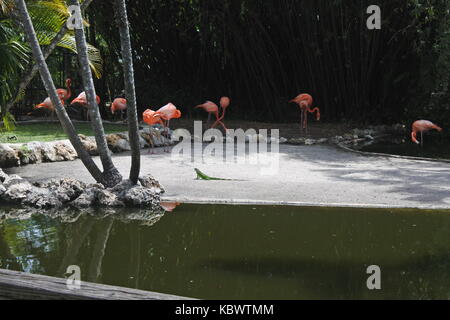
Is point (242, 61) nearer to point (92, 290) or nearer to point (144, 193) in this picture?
point (144, 193)

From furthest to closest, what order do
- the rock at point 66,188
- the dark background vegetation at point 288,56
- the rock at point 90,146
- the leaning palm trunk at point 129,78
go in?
the dark background vegetation at point 288,56 → the rock at point 90,146 → the rock at point 66,188 → the leaning palm trunk at point 129,78

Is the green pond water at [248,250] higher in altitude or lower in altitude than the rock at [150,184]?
lower

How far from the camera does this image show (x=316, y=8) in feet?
40.0

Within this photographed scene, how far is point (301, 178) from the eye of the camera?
301 inches

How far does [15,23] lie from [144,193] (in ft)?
9.75

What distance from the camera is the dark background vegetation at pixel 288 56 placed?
37.3 feet

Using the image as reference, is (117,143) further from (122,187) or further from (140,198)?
(140,198)

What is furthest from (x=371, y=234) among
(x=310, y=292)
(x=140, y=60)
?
(x=140, y=60)

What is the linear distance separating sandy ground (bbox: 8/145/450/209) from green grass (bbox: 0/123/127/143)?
1.63 m

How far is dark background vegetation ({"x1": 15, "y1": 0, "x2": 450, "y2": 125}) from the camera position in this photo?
11383 millimetres

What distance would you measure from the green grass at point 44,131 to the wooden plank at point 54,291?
764 centimetres

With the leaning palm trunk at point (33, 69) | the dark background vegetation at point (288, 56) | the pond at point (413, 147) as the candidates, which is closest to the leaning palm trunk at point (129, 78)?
the leaning palm trunk at point (33, 69)

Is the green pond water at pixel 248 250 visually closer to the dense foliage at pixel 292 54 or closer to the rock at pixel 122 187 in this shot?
the rock at pixel 122 187

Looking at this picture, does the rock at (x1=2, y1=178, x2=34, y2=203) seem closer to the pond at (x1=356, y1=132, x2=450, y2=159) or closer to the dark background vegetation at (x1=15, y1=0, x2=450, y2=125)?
the pond at (x1=356, y1=132, x2=450, y2=159)
